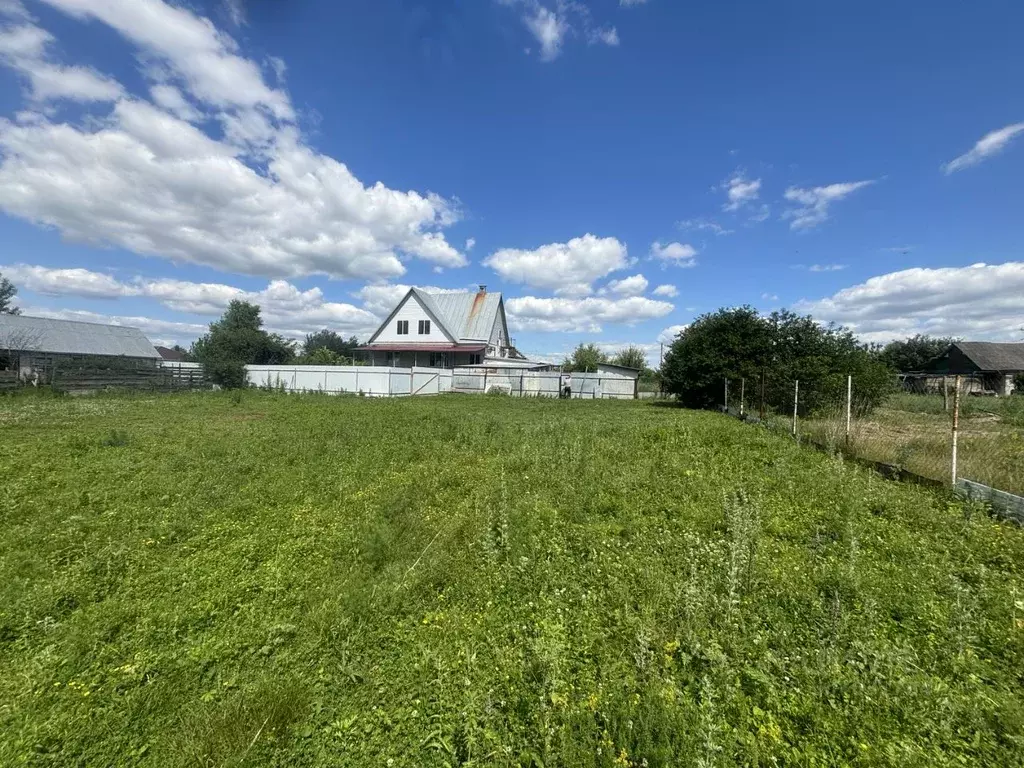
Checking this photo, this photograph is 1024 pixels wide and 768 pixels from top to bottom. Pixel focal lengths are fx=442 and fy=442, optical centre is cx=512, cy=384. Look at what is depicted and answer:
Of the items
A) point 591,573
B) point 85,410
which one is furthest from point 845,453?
point 85,410

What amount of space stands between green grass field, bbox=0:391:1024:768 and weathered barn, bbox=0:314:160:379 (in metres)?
23.2

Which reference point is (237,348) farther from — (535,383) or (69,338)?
(535,383)

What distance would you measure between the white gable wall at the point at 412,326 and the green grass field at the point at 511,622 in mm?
26955

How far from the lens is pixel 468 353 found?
106ft

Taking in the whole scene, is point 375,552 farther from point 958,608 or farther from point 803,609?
point 958,608

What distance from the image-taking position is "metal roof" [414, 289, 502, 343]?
3359 centimetres

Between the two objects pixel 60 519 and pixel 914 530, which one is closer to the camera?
pixel 914 530

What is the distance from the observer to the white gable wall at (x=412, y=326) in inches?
1276

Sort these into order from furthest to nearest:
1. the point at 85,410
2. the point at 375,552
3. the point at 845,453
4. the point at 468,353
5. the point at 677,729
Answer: the point at 468,353 → the point at 85,410 → the point at 845,453 → the point at 375,552 → the point at 677,729

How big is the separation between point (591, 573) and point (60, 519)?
5.46m

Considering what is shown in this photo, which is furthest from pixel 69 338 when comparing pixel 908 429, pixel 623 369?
pixel 908 429

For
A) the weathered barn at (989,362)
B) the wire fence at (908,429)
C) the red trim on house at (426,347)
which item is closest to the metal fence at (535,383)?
the red trim on house at (426,347)

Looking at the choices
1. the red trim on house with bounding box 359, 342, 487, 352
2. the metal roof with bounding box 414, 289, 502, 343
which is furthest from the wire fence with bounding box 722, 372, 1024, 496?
the metal roof with bounding box 414, 289, 502, 343

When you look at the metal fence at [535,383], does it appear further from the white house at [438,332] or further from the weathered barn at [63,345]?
the weathered barn at [63,345]
